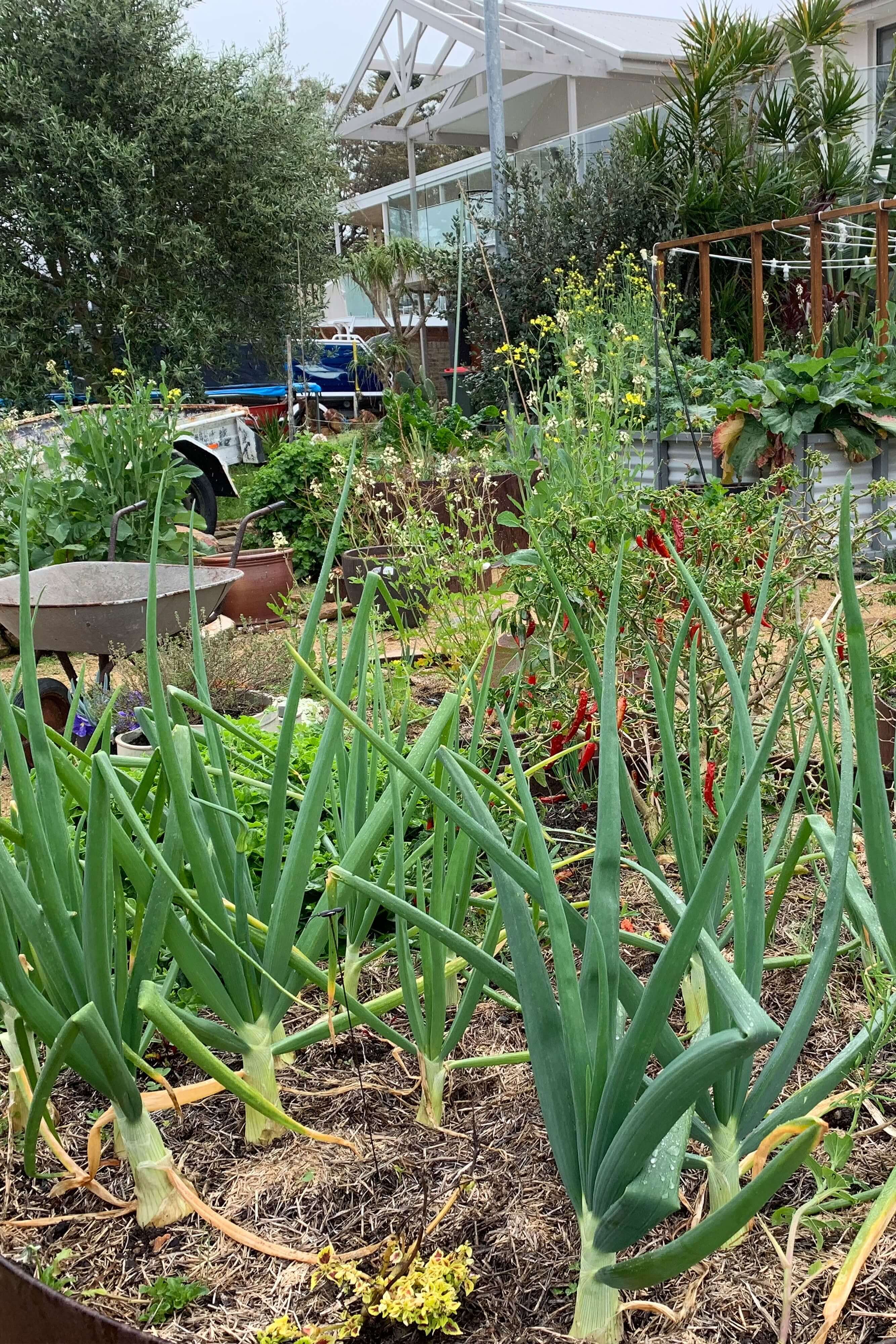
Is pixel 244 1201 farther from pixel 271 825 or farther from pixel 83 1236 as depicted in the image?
pixel 271 825

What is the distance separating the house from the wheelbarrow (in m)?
9.62

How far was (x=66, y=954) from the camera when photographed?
41.8 inches

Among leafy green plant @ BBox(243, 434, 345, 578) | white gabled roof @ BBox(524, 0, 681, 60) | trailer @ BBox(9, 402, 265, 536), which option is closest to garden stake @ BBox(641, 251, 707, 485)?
leafy green plant @ BBox(243, 434, 345, 578)

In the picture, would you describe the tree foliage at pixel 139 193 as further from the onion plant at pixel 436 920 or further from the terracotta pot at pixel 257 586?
the onion plant at pixel 436 920

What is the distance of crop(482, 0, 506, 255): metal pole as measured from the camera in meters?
11.2

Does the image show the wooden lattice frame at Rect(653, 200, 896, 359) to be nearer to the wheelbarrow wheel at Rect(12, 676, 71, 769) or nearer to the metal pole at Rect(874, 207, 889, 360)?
the metal pole at Rect(874, 207, 889, 360)

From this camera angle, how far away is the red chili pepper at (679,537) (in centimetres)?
220

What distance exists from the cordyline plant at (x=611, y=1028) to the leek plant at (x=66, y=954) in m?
0.27

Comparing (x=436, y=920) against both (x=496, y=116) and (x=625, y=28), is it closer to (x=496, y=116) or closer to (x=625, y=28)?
(x=496, y=116)

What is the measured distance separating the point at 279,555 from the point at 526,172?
25.7 ft

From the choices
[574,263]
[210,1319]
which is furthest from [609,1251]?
[574,263]

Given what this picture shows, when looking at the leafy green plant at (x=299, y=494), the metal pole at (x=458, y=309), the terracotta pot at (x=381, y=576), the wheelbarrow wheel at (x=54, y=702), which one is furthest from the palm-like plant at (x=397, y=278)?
the wheelbarrow wheel at (x=54, y=702)

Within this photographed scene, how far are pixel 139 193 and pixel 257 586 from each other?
6280 mm

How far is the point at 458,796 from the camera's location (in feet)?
4.58
